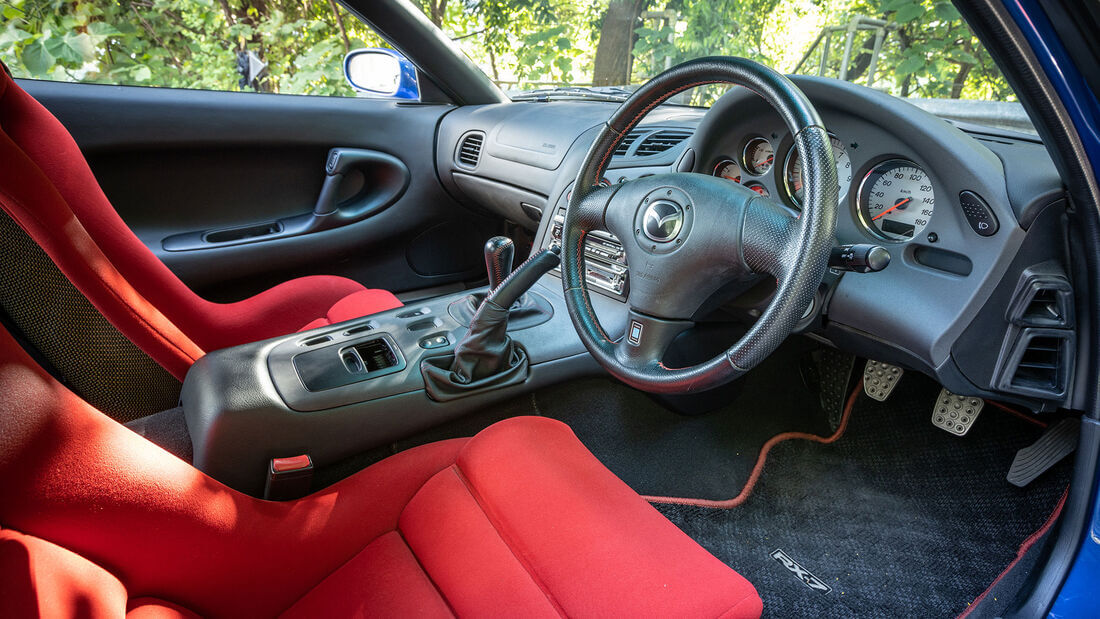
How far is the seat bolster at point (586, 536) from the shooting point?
96 cm

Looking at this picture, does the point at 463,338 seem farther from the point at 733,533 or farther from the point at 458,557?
the point at 733,533

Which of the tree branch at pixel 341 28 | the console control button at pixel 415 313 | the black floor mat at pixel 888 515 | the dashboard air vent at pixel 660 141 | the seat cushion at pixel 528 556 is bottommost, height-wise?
the black floor mat at pixel 888 515

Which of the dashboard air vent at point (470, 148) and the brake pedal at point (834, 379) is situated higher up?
the dashboard air vent at point (470, 148)

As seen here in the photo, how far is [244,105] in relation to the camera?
220 centimetres

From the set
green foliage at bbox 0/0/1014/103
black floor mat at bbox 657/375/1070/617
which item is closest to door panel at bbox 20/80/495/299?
green foliage at bbox 0/0/1014/103

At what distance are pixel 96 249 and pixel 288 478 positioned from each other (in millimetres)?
Result: 506

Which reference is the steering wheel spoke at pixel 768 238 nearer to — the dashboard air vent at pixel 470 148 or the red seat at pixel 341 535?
the red seat at pixel 341 535

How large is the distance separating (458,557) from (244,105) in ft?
5.98

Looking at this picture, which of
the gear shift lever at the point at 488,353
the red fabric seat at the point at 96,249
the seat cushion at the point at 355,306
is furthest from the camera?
the seat cushion at the point at 355,306

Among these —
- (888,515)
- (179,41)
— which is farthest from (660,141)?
(179,41)

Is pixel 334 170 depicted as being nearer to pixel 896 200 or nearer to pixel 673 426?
pixel 673 426

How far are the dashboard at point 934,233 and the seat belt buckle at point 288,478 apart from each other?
76 cm

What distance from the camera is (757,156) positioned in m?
1.38

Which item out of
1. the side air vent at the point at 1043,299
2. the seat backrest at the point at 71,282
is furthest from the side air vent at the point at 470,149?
the side air vent at the point at 1043,299
